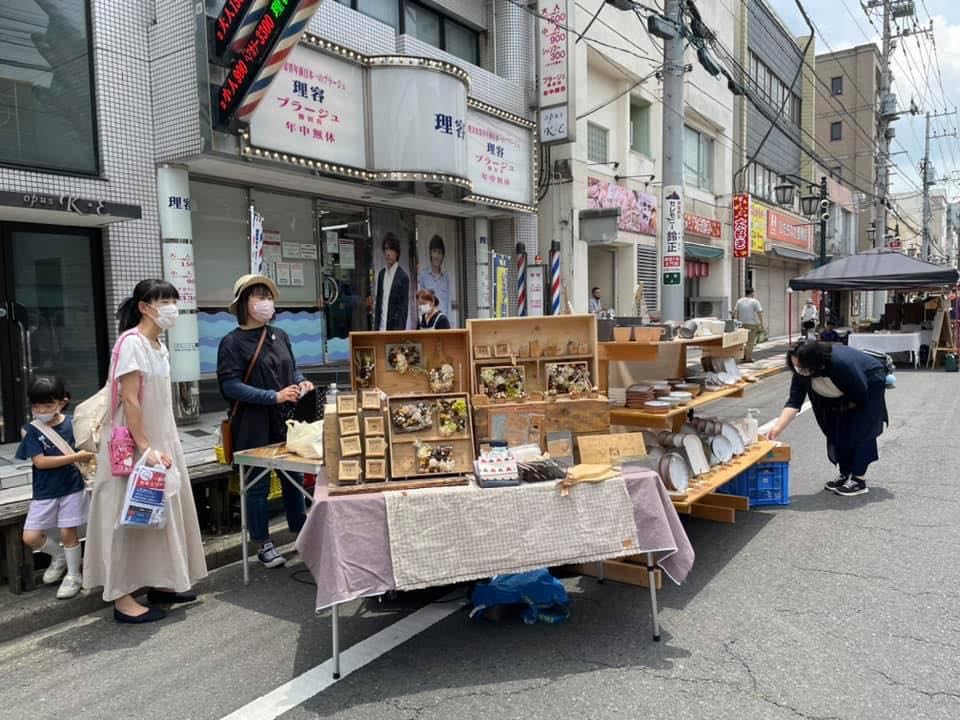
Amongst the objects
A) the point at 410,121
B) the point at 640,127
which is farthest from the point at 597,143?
the point at 410,121

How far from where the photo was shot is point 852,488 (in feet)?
Answer: 19.4

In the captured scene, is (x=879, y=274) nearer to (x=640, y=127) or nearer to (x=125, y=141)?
(x=640, y=127)

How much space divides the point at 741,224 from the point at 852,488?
17.1m

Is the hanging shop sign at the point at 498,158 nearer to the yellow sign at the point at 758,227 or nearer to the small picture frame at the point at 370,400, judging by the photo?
the small picture frame at the point at 370,400

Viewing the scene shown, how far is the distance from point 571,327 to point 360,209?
274 inches

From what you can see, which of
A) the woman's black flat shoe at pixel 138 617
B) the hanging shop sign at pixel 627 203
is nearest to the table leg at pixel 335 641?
the woman's black flat shoe at pixel 138 617

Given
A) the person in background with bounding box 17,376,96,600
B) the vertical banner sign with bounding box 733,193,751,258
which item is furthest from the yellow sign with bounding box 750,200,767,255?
the person in background with bounding box 17,376,96,600

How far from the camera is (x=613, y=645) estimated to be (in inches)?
133

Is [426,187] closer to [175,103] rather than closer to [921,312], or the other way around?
[175,103]

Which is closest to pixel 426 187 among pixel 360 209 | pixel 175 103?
pixel 360 209

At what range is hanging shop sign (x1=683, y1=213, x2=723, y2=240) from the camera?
62.4 feet

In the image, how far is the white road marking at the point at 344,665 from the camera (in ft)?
9.39

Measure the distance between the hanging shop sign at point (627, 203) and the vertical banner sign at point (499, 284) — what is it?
298 centimetres

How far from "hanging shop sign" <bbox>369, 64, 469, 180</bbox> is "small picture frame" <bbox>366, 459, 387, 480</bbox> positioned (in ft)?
21.0
